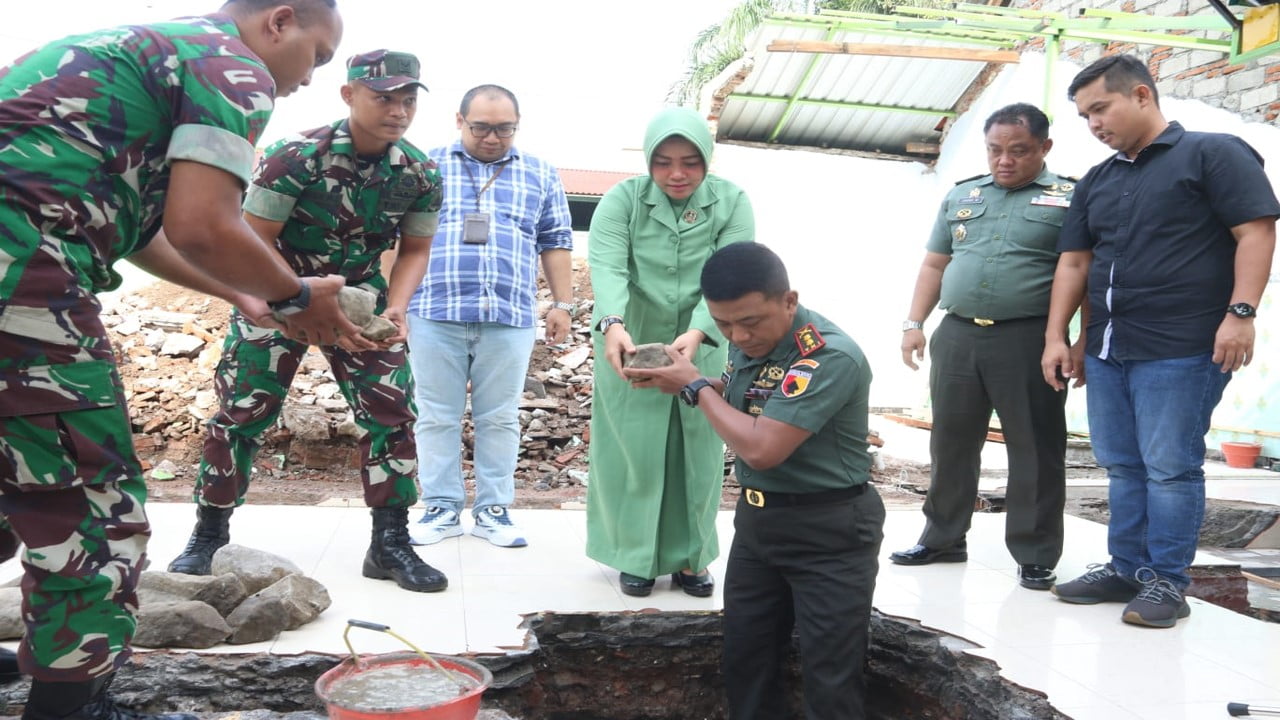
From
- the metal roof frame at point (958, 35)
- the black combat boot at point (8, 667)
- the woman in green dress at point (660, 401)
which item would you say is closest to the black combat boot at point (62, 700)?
the black combat boot at point (8, 667)

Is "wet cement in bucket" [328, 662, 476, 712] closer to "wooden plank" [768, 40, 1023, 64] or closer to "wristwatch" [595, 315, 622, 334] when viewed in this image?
"wristwatch" [595, 315, 622, 334]

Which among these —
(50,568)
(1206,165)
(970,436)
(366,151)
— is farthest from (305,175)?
(1206,165)

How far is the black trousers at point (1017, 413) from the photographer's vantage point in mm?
3719

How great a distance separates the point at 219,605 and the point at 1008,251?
10.2ft

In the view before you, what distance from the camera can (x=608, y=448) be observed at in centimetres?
357

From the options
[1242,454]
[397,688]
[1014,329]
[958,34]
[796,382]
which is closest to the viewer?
[397,688]

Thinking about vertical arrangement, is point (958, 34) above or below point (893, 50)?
above

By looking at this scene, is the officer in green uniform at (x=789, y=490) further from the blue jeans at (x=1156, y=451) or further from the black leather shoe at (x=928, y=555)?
the black leather shoe at (x=928, y=555)

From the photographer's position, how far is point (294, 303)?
7.13ft

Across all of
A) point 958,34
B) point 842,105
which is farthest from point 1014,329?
point 842,105

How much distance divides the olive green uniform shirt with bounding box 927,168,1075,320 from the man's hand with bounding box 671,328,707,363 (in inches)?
48.7

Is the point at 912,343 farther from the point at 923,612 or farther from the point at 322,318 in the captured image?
the point at 322,318

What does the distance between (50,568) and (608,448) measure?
2034 millimetres

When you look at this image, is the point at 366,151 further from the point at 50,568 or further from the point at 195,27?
the point at 50,568
